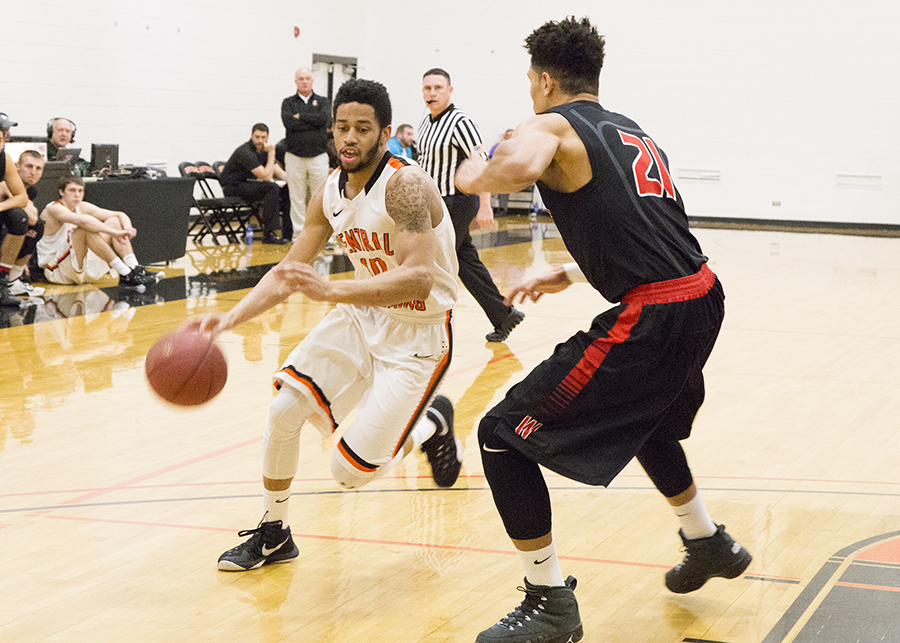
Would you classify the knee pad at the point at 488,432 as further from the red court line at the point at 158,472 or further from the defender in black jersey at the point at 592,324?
the red court line at the point at 158,472

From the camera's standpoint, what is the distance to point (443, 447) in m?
4.02

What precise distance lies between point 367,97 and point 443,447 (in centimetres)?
143

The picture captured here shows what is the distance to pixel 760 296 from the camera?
390 inches

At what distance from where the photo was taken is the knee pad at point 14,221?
27.7 feet

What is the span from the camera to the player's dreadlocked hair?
2744 millimetres

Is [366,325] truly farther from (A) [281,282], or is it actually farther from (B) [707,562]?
(B) [707,562]

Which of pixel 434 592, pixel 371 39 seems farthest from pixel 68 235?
pixel 371 39

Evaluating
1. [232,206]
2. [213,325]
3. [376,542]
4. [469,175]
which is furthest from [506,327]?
[232,206]

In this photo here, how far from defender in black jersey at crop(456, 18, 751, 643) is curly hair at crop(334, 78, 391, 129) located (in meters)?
0.68

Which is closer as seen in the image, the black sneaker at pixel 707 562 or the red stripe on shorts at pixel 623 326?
the red stripe on shorts at pixel 623 326

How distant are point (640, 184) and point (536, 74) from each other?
0.44 meters

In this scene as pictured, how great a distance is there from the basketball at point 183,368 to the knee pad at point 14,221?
6.07 metres

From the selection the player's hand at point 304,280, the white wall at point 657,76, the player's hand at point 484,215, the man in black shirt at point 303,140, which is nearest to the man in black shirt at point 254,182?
the man in black shirt at point 303,140

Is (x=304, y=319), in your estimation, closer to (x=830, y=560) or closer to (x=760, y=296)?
(x=760, y=296)
